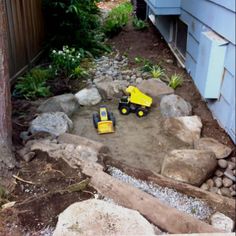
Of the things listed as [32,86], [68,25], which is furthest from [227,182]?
[68,25]

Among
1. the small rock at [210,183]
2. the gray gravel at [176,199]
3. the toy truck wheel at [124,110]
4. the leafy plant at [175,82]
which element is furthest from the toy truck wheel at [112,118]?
the leafy plant at [175,82]

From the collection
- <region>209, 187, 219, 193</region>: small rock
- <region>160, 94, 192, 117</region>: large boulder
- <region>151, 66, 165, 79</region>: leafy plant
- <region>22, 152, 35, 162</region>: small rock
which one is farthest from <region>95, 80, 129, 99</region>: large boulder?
<region>209, 187, 219, 193</region>: small rock

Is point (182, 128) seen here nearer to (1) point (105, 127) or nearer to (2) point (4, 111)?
(1) point (105, 127)

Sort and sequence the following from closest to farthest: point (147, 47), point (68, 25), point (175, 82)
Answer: point (175, 82)
point (68, 25)
point (147, 47)

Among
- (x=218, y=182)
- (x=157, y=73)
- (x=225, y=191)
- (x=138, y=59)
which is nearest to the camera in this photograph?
(x=225, y=191)

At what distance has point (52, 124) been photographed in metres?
2.55

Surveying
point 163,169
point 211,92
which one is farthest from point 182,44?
→ point 211,92

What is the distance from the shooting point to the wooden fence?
3.67 meters

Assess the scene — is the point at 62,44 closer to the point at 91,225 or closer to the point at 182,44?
the point at 182,44

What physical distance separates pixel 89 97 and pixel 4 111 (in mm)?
1192

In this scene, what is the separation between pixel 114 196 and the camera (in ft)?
5.54

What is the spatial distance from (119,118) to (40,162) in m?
0.63

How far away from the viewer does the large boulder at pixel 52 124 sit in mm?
2449

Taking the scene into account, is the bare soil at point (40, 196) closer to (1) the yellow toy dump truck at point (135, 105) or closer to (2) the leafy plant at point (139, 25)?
(1) the yellow toy dump truck at point (135, 105)
